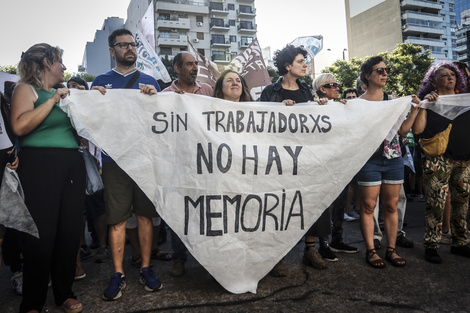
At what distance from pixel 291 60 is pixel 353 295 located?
223 cm

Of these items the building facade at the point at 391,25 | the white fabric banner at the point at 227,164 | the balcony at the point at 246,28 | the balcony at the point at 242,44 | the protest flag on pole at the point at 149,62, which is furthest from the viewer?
the balcony at the point at 246,28

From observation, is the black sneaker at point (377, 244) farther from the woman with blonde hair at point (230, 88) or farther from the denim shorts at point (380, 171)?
the woman with blonde hair at point (230, 88)

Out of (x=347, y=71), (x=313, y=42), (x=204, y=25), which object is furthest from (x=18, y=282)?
(x=204, y=25)

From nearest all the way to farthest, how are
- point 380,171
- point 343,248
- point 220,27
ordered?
point 380,171
point 343,248
point 220,27

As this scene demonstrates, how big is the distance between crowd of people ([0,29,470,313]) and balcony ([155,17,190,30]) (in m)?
42.5

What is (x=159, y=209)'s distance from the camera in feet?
8.45

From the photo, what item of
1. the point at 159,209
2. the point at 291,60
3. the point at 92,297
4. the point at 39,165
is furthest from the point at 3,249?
the point at 291,60

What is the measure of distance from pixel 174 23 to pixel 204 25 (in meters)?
4.51

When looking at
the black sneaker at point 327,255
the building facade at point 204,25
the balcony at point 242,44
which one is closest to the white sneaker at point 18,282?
the black sneaker at point 327,255

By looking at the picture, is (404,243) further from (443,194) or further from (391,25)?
(391,25)

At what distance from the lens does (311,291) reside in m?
2.57

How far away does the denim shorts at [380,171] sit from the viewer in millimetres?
3141

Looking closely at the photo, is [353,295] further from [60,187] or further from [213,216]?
[60,187]

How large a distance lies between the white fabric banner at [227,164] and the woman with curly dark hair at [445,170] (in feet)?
2.74
